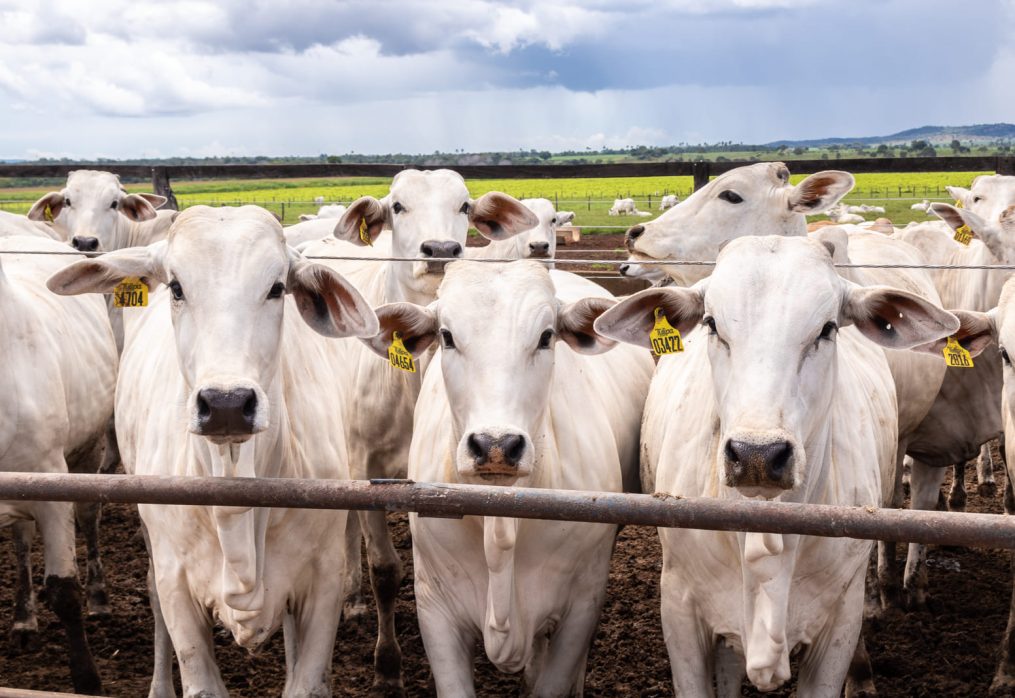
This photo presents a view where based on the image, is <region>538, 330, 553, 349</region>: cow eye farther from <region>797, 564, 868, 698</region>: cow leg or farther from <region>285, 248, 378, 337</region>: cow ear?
<region>797, 564, 868, 698</region>: cow leg

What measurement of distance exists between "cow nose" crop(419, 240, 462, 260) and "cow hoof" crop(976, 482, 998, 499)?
463 cm

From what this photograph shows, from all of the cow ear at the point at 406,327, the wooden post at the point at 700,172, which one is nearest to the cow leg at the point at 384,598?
the cow ear at the point at 406,327

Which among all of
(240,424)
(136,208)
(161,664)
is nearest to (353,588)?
(161,664)

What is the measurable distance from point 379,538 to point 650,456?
1487 mm

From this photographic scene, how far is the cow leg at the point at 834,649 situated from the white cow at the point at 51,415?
3096 mm

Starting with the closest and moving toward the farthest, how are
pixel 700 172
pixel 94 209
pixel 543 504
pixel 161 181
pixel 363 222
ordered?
pixel 543 504, pixel 363 222, pixel 94 209, pixel 700 172, pixel 161 181

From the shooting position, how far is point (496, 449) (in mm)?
3498

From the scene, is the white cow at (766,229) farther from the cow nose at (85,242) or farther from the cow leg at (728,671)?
the cow nose at (85,242)

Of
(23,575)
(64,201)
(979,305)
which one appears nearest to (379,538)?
(23,575)

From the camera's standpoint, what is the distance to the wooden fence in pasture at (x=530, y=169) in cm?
954

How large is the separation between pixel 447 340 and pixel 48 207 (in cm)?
665

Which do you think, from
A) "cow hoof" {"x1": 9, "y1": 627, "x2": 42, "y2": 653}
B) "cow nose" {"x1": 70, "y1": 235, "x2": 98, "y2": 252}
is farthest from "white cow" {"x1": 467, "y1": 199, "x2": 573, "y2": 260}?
"cow hoof" {"x1": 9, "y1": 627, "x2": 42, "y2": 653}

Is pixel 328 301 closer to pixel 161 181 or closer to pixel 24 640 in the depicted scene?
pixel 24 640

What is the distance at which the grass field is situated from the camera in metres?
32.7
